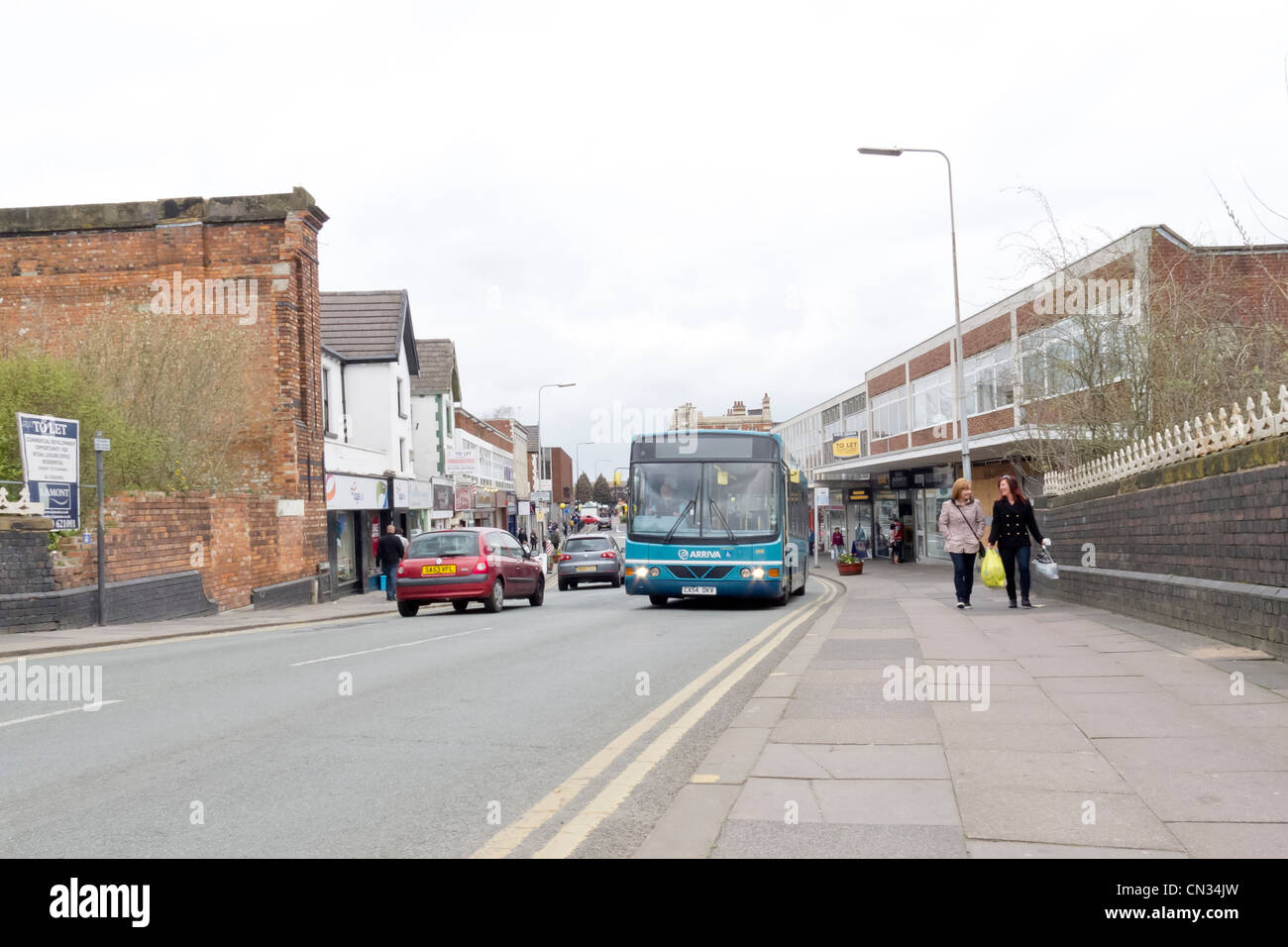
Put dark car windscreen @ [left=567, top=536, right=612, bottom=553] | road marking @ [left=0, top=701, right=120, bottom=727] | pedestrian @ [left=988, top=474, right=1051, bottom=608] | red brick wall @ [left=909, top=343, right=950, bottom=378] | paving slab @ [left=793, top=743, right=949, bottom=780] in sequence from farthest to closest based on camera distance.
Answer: red brick wall @ [left=909, top=343, right=950, bottom=378]
dark car windscreen @ [left=567, top=536, right=612, bottom=553]
pedestrian @ [left=988, top=474, right=1051, bottom=608]
road marking @ [left=0, top=701, right=120, bottom=727]
paving slab @ [left=793, top=743, right=949, bottom=780]

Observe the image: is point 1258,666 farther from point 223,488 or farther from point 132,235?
point 132,235

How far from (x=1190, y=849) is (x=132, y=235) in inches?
1056

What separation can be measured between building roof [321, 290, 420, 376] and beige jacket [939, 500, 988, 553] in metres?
26.2

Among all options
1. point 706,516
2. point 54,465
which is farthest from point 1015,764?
point 54,465

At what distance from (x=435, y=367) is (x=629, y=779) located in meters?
45.0

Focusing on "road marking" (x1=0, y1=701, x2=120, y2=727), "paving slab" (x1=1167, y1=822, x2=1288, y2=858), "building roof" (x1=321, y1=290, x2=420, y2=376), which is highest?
"building roof" (x1=321, y1=290, x2=420, y2=376)

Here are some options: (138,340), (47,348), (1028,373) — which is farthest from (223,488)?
(1028,373)

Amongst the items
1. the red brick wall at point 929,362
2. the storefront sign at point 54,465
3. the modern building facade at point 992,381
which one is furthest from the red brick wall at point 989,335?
the storefront sign at point 54,465

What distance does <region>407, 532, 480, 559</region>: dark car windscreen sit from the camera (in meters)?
19.8

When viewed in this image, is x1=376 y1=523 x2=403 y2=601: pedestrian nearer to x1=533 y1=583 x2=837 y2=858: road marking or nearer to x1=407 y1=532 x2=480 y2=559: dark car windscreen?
x1=407 y1=532 x2=480 y2=559: dark car windscreen

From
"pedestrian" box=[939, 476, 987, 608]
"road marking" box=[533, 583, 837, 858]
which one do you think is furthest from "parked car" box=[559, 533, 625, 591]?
"road marking" box=[533, 583, 837, 858]

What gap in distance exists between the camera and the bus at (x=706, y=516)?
60.4 feet

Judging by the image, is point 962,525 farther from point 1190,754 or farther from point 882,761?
point 882,761
